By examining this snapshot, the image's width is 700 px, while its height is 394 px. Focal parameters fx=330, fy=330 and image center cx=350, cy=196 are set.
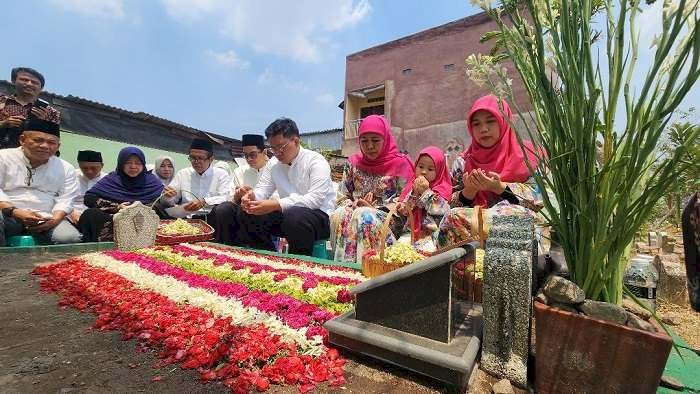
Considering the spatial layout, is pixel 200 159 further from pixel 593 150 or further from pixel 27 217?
pixel 593 150

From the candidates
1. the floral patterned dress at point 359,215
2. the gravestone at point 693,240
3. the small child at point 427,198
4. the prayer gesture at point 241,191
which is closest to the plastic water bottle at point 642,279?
the small child at point 427,198

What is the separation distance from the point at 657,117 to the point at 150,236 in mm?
4648

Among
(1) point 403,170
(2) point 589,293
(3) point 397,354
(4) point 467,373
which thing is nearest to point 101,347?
(3) point 397,354

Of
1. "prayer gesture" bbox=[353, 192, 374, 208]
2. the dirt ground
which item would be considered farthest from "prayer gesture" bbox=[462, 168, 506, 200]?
the dirt ground

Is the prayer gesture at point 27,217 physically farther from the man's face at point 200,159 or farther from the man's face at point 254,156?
the man's face at point 254,156

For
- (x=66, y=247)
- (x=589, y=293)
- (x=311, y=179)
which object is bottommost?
(x=66, y=247)

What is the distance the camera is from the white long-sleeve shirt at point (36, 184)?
4.08 metres

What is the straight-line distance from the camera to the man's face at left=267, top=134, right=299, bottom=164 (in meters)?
4.07

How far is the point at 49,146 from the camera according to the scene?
4.14m

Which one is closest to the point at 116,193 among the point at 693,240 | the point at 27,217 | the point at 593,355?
the point at 27,217

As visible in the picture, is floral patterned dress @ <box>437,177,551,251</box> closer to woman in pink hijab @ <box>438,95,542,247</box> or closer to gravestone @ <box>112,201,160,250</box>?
woman in pink hijab @ <box>438,95,542,247</box>

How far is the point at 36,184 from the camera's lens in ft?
13.8

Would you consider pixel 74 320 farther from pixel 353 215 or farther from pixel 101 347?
pixel 353 215

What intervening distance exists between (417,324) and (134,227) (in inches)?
150
